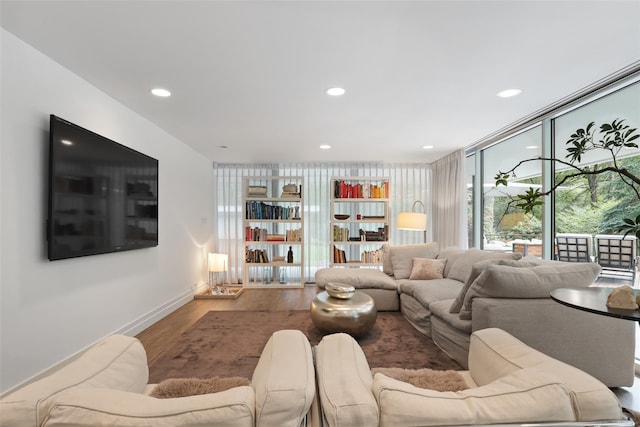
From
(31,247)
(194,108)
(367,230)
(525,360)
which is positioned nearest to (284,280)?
(367,230)

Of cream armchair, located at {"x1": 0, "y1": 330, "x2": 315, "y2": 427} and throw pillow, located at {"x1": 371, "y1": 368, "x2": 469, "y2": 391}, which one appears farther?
throw pillow, located at {"x1": 371, "y1": 368, "x2": 469, "y2": 391}

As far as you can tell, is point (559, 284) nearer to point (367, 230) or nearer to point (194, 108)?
point (194, 108)

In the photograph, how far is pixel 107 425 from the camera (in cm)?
70

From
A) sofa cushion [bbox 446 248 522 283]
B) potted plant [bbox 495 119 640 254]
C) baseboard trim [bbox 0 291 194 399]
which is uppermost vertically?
potted plant [bbox 495 119 640 254]

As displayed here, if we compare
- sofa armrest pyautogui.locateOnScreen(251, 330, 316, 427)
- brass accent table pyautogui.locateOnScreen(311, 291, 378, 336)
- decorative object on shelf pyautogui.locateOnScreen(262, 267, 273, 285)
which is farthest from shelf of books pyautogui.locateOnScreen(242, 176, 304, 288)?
sofa armrest pyautogui.locateOnScreen(251, 330, 316, 427)

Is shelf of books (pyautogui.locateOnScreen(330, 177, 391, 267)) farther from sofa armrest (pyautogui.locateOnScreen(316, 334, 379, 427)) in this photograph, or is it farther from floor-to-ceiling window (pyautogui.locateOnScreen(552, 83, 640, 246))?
sofa armrest (pyautogui.locateOnScreen(316, 334, 379, 427))

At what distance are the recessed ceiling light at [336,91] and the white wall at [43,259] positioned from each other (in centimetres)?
214

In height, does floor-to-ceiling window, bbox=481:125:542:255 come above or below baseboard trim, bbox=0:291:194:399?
above

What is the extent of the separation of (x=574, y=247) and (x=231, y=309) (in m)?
4.25

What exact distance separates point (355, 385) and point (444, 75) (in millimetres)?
2597

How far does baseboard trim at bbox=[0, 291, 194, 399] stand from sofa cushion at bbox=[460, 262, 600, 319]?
10.7ft

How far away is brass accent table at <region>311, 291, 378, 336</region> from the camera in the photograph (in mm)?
3029

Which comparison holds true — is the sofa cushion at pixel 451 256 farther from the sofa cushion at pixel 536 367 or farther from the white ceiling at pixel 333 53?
the sofa cushion at pixel 536 367

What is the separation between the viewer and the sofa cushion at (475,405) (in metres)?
0.76
